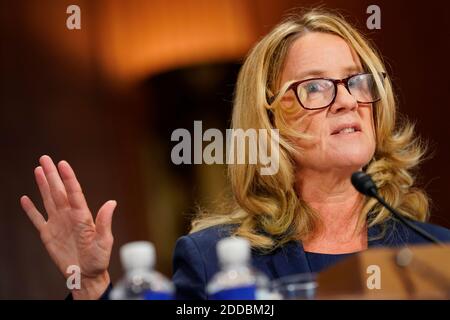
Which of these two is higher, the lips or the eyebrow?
the eyebrow

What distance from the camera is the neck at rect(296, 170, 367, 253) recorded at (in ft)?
5.06

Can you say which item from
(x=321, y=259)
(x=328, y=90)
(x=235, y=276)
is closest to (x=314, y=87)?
(x=328, y=90)

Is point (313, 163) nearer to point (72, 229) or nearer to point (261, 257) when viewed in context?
point (261, 257)

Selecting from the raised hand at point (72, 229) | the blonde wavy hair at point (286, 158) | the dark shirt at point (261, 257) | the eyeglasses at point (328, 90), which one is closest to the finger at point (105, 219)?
the raised hand at point (72, 229)

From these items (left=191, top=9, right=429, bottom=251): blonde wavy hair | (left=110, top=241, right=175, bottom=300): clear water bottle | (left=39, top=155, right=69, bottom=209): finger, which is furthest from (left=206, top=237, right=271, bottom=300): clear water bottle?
(left=191, top=9, right=429, bottom=251): blonde wavy hair

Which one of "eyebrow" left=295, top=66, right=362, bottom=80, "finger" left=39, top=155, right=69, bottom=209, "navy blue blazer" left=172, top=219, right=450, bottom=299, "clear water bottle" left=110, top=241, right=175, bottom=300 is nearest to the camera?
"clear water bottle" left=110, top=241, right=175, bottom=300

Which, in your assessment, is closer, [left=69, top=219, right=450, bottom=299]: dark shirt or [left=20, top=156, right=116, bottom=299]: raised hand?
[left=20, top=156, right=116, bottom=299]: raised hand

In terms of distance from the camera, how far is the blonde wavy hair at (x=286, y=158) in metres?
1.56

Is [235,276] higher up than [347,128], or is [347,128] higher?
[347,128]

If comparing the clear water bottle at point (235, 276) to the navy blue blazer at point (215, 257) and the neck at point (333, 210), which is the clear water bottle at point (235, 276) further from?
the neck at point (333, 210)

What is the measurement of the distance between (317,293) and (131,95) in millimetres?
1342

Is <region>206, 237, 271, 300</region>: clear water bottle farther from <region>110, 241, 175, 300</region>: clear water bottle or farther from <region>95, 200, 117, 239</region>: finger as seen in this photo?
<region>95, 200, 117, 239</region>: finger

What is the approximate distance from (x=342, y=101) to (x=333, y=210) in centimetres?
23

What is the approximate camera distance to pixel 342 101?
1494mm
